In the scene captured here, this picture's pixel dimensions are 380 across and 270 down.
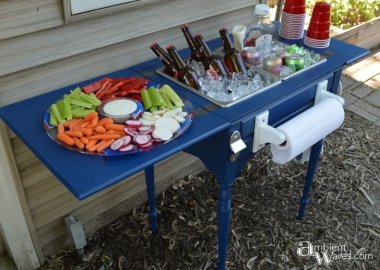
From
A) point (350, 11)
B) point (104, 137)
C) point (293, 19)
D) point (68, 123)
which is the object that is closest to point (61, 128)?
point (68, 123)

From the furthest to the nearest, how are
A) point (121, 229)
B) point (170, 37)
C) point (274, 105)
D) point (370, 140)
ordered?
point (370, 140), point (121, 229), point (170, 37), point (274, 105)

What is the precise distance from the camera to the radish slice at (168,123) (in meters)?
1.26

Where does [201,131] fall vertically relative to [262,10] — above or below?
below

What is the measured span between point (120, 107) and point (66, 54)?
39 centimetres

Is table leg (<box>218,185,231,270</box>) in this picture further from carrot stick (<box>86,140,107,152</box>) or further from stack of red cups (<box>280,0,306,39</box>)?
stack of red cups (<box>280,0,306,39</box>)

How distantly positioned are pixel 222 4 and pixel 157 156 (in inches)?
45.0

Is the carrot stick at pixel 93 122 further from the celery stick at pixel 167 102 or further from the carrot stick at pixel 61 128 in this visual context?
the celery stick at pixel 167 102

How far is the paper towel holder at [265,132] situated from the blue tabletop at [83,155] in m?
0.17

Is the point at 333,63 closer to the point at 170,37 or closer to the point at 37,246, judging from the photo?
the point at 170,37

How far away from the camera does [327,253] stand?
6.83 ft

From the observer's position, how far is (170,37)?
6.26 ft

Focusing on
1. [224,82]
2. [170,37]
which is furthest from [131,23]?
[224,82]

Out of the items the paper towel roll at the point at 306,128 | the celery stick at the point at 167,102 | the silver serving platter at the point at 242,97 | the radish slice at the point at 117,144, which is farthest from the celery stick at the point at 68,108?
the paper towel roll at the point at 306,128

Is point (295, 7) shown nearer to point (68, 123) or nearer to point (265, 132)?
point (265, 132)
